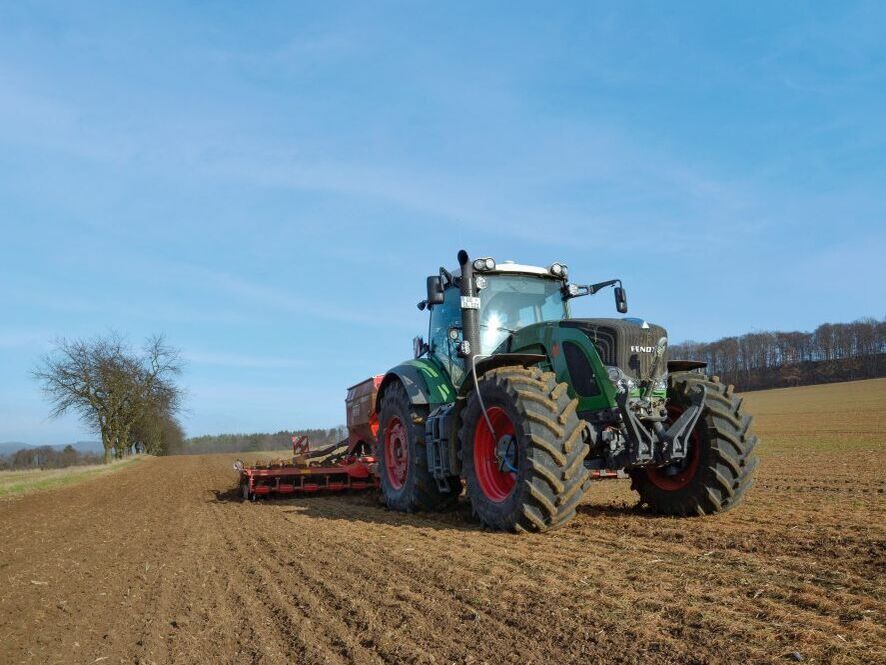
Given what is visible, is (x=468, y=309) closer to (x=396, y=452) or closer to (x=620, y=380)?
(x=620, y=380)

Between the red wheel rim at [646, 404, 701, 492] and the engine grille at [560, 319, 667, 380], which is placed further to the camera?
the red wheel rim at [646, 404, 701, 492]

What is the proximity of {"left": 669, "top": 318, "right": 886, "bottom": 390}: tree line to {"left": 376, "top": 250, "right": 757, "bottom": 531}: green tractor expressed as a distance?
55.0 metres

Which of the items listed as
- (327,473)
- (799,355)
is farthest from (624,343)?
(799,355)

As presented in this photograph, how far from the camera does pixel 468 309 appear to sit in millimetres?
7160

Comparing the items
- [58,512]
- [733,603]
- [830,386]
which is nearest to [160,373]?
[58,512]

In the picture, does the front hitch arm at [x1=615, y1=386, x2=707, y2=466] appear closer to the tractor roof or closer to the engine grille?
the engine grille

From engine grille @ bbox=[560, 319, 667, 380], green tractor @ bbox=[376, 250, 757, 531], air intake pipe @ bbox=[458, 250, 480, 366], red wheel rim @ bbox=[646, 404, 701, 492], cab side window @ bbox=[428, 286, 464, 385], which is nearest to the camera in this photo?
green tractor @ bbox=[376, 250, 757, 531]

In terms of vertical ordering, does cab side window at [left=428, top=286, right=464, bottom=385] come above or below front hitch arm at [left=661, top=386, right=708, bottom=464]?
above

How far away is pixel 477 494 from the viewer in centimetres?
643

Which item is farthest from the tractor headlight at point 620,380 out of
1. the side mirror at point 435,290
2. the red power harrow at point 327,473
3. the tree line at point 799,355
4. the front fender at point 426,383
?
the tree line at point 799,355

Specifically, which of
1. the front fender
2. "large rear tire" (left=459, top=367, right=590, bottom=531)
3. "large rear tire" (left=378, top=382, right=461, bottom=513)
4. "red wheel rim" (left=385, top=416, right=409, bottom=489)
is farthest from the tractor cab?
"large rear tire" (left=459, top=367, right=590, bottom=531)

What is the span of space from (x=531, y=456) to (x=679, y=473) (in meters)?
2.07

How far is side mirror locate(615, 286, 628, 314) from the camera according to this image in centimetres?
784

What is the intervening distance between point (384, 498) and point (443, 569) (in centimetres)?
423
